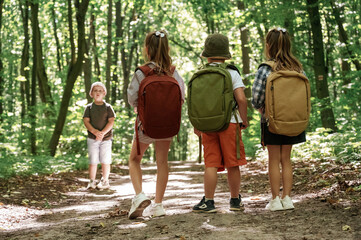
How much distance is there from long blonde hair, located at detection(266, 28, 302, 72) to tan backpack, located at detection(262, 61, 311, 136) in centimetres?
18

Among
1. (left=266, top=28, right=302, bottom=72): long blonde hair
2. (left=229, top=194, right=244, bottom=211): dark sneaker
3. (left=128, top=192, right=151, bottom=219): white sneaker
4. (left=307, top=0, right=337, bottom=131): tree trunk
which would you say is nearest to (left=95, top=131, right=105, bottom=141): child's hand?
(left=128, top=192, right=151, bottom=219): white sneaker

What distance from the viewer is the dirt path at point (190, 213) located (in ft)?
14.7

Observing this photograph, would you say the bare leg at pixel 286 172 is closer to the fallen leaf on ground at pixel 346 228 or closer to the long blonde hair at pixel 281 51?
the long blonde hair at pixel 281 51

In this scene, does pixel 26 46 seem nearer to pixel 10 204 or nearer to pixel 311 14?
pixel 311 14

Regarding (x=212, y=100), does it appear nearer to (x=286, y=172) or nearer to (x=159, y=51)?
(x=159, y=51)

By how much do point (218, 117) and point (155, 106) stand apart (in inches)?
29.6

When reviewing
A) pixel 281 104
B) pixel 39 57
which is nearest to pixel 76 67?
pixel 39 57

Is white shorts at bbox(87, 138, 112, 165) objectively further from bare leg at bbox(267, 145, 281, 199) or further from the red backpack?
bare leg at bbox(267, 145, 281, 199)

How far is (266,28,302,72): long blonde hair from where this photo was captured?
18.4 feet

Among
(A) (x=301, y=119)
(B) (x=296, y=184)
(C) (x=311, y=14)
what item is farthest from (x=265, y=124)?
(C) (x=311, y=14)

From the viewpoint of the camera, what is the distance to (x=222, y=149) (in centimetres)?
551

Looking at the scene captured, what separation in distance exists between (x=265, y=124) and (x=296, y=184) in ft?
7.72

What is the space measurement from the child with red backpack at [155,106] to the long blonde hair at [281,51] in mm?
1209

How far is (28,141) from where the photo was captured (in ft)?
59.1
